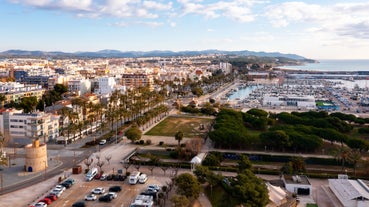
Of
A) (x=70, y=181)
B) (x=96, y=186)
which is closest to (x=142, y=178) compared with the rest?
(x=96, y=186)

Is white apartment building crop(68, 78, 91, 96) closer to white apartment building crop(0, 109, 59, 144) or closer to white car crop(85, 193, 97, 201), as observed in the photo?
white apartment building crop(0, 109, 59, 144)

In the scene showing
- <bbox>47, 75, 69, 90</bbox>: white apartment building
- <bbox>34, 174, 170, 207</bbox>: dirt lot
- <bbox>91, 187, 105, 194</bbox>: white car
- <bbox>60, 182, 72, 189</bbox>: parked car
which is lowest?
<bbox>34, 174, 170, 207</bbox>: dirt lot

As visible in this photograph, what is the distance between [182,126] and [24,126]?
792 inches

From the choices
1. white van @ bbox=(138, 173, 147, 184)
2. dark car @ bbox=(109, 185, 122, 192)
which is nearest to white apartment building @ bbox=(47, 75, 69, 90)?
white van @ bbox=(138, 173, 147, 184)

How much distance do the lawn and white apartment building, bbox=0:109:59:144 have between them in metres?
12.1

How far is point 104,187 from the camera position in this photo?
998 inches

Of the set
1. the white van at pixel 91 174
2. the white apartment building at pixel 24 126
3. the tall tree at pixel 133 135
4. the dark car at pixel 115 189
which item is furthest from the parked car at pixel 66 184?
the white apartment building at pixel 24 126

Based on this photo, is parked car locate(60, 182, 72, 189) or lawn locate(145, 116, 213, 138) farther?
lawn locate(145, 116, 213, 138)

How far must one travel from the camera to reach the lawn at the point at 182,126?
4416 centimetres

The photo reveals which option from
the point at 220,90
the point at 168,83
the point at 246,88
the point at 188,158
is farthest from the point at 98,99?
the point at 246,88

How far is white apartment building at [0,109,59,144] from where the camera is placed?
38281 millimetres

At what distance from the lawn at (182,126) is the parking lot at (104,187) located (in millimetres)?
16621

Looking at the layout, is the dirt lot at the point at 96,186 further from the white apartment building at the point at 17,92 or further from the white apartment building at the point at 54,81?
the white apartment building at the point at 54,81

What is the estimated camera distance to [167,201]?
22922mm
